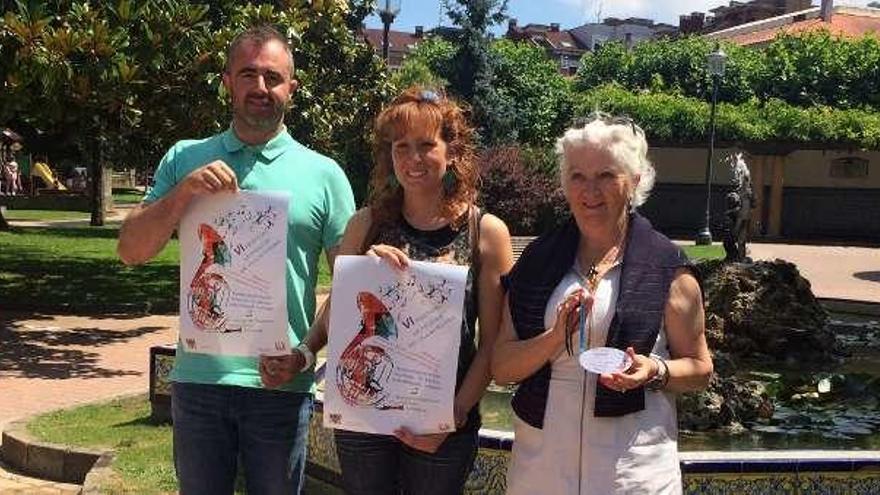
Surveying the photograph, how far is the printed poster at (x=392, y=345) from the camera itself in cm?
288

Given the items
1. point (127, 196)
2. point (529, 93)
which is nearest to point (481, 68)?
point (529, 93)

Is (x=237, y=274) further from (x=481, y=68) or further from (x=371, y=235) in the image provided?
(x=481, y=68)

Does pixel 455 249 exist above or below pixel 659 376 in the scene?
above

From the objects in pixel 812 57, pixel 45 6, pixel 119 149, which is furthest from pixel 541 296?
pixel 812 57

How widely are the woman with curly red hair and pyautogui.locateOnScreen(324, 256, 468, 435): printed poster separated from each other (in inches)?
2.1

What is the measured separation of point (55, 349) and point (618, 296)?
9.34 m

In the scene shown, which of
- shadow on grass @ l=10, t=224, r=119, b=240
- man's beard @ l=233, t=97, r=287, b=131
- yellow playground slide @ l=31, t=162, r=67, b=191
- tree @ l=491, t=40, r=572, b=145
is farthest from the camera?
yellow playground slide @ l=31, t=162, r=67, b=191

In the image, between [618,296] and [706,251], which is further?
[706,251]

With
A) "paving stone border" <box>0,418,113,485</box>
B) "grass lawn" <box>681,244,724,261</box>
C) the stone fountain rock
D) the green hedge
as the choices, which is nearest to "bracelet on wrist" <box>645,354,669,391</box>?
"paving stone border" <box>0,418,113,485</box>

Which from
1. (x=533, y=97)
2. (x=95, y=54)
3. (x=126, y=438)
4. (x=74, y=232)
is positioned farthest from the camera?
(x=533, y=97)

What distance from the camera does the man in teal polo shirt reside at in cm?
309

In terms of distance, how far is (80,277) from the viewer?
54.5 feet

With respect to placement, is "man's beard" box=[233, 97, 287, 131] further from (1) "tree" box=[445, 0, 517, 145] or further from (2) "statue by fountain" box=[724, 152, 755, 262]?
(1) "tree" box=[445, 0, 517, 145]

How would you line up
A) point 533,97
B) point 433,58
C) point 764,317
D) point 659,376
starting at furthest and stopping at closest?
point 433,58 < point 533,97 < point 764,317 < point 659,376
